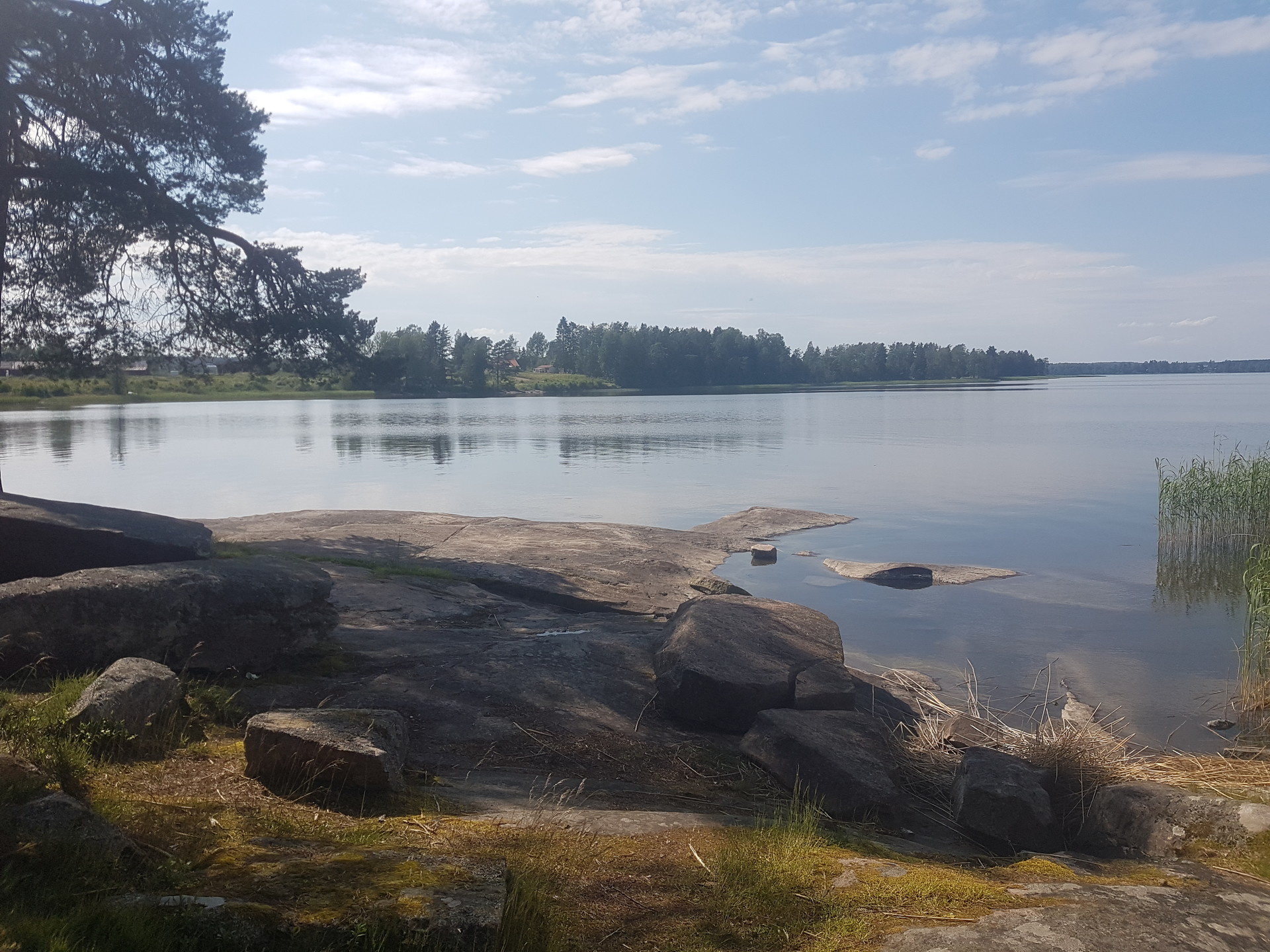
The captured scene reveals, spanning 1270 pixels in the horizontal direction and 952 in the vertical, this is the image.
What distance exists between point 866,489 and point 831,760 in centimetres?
2747

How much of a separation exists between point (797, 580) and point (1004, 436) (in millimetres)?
41681

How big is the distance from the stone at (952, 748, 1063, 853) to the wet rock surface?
216 centimetres

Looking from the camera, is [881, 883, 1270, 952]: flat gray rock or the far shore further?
the far shore

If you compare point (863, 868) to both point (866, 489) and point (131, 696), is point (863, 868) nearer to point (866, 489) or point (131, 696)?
point (131, 696)

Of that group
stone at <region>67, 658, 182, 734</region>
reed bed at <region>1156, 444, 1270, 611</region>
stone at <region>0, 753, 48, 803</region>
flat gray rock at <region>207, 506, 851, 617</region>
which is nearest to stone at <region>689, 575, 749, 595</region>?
flat gray rock at <region>207, 506, 851, 617</region>

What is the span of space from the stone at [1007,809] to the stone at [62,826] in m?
5.33

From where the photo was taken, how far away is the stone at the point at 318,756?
4852 mm

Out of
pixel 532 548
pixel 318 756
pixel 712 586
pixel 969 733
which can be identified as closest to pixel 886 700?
pixel 969 733

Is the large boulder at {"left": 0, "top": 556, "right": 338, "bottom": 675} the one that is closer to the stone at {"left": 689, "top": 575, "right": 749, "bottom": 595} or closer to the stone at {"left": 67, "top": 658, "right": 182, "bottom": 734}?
the stone at {"left": 67, "top": 658, "right": 182, "bottom": 734}

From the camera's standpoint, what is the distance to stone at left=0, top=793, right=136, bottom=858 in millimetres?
3365

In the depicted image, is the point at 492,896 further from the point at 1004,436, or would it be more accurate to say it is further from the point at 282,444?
the point at 1004,436

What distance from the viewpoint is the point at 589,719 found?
742 centimetres

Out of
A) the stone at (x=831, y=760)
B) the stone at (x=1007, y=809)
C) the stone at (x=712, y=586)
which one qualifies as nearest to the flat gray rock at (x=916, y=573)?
the stone at (x=712, y=586)

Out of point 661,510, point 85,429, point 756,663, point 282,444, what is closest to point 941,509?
point 661,510
